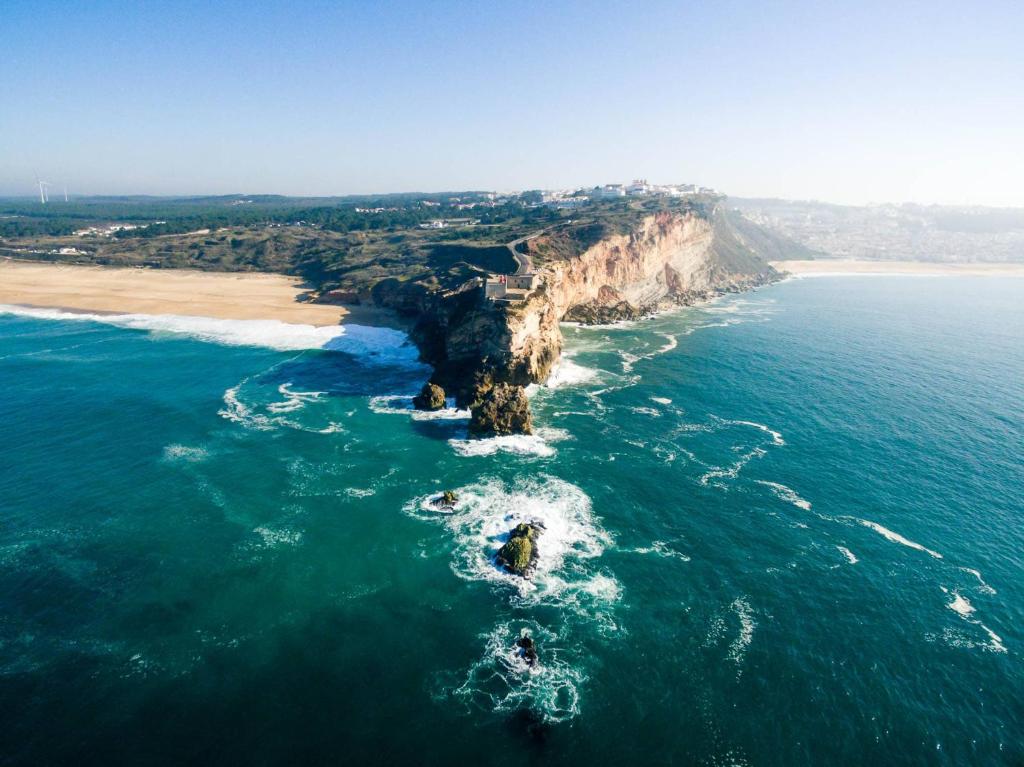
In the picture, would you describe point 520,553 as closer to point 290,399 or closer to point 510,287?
point 290,399

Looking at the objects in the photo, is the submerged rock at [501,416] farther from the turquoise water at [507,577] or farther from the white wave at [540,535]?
the white wave at [540,535]

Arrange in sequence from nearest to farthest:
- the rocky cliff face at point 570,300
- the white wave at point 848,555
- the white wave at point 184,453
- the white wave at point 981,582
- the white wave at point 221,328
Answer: the white wave at point 981,582 < the white wave at point 848,555 < the white wave at point 184,453 < the rocky cliff face at point 570,300 < the white wave at point 221,328

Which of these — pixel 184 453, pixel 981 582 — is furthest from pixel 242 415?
pixel 981 582

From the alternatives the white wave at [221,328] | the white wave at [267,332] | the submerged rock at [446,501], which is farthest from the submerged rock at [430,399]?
the white wave at [221,328]

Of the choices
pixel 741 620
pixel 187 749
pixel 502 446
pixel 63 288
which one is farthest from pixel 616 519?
pixel 63 288

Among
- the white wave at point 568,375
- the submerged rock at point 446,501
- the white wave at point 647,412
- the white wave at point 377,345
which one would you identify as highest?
the white wave at point 377,345

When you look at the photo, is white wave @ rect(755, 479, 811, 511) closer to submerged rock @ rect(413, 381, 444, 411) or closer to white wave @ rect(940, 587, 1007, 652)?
white wave @ rect(940, 587, 1007, 652)
